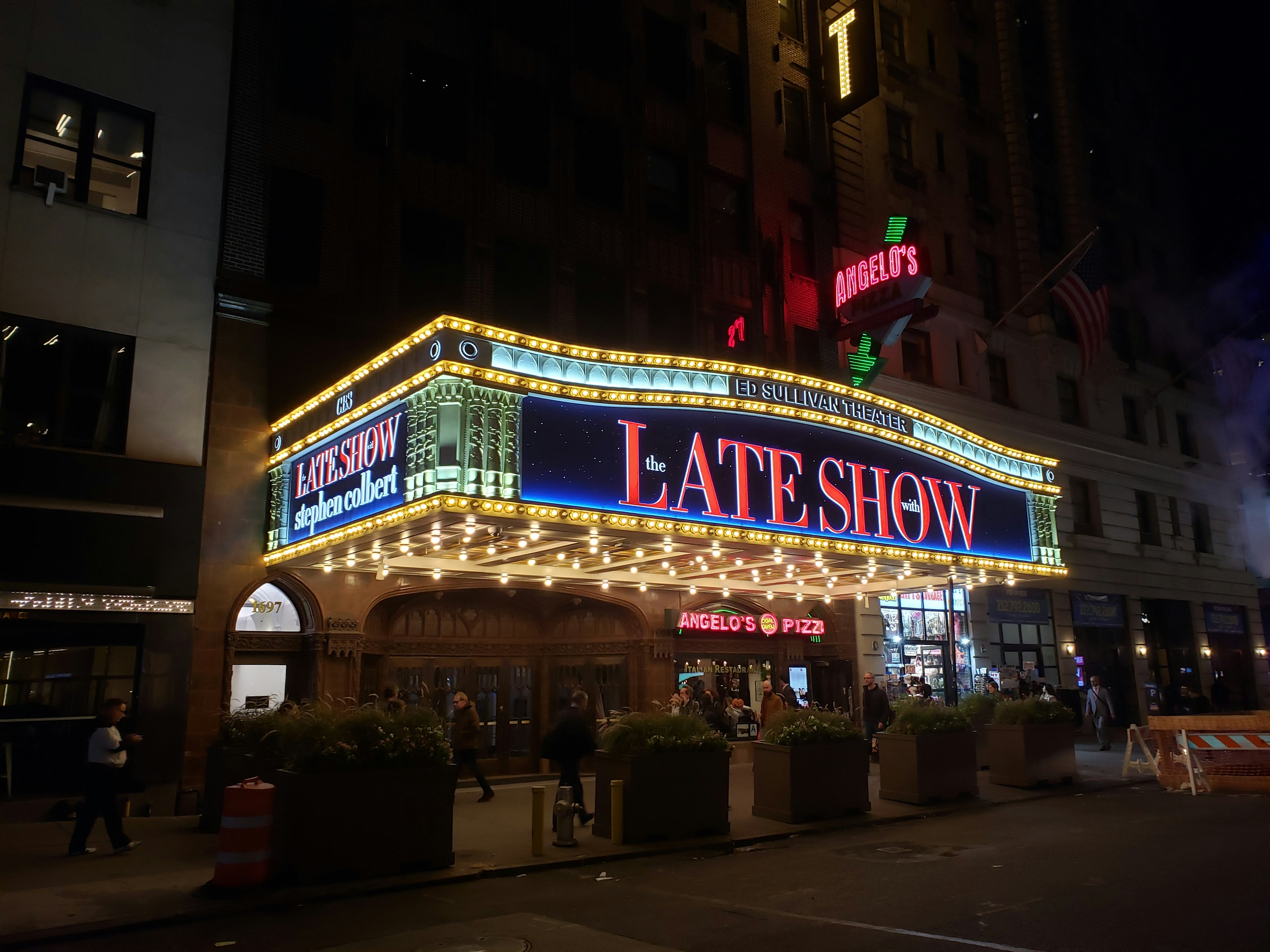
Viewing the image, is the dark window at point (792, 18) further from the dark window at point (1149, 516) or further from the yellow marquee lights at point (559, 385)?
the dark window at point (1149, 516)

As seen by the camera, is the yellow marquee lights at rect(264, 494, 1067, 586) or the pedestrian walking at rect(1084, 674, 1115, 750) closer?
the yellow marquee lights at rect(264, 494, 1067, 586)

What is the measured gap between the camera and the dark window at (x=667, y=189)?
24297mm

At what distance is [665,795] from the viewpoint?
1268 centimetres

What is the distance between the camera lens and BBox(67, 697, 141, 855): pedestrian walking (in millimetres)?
11375

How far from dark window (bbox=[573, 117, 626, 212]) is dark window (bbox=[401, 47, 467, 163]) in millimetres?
2994

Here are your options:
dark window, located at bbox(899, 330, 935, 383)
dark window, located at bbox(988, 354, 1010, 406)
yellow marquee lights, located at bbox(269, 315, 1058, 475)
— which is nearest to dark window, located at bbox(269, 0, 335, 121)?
yellow marquee lights, located at bbox(269, 315, 1058, 475)

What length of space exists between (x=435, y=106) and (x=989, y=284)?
19.6 meters

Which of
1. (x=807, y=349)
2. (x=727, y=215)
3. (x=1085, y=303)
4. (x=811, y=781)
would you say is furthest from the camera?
(x=1085, y=303)

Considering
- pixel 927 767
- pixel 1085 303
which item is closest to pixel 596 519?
pixel 927 767

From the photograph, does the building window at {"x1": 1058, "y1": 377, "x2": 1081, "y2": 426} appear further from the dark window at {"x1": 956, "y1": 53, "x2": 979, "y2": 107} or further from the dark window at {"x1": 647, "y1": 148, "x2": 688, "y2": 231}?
the dark window at {"x1": 647, "y1": 148, "x2": 688, "y2": 231}

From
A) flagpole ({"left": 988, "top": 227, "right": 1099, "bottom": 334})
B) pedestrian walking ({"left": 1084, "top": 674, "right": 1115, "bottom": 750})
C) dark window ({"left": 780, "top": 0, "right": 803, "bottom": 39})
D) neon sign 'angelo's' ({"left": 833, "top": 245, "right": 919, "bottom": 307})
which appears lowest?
pedestrian walking ({"left": 1084, "top": 674, "right": 1115, "bottom": 750})

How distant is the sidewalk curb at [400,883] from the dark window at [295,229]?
39.4ft

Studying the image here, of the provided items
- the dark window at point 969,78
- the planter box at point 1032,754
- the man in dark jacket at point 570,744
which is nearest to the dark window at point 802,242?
the dark window at point 969,78

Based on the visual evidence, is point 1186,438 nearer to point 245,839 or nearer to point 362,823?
point 362,823
